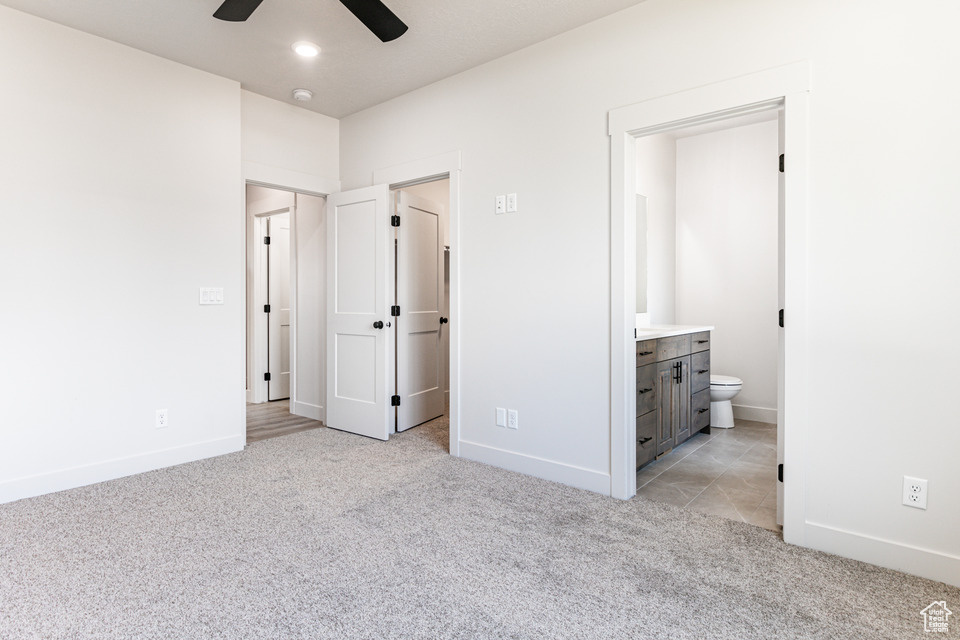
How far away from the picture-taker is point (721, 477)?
3.01 metres

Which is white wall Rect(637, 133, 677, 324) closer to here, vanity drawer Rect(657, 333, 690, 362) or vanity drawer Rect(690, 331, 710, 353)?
vanity drawer Rect(690, 331, 710, 353)

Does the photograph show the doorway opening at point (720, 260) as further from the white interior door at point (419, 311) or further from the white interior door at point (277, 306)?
the white interior door at point (277, 306)

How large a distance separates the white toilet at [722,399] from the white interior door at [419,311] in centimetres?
238

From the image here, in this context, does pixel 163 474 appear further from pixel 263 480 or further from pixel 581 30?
pixel 581 30

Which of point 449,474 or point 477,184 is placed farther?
point 477,184

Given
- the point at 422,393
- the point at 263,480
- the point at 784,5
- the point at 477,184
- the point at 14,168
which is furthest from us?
the point at 422,393

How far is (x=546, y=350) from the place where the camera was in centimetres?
298

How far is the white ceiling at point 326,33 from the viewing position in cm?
260

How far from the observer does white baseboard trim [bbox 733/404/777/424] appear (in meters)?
4.38

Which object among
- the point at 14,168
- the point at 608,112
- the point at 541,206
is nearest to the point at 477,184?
the point at 541,206

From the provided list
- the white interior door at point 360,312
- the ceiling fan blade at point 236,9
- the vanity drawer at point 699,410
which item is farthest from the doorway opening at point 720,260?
the ceiling fan blade at point 236,9

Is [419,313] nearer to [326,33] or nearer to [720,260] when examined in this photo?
[326,33]

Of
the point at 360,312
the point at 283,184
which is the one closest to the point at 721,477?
the point at 360,312

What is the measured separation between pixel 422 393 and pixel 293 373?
4.52ft
